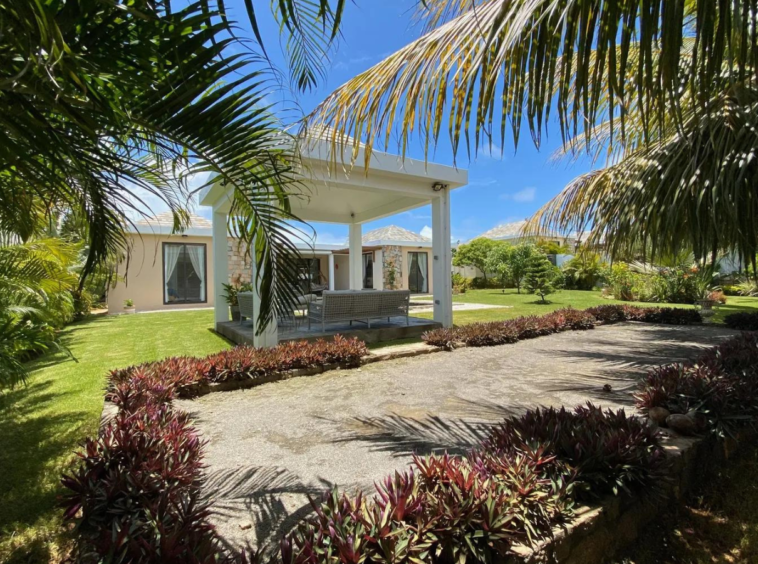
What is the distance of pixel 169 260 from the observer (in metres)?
15.6

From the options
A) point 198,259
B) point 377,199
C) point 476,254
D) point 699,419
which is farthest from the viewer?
point 476,254

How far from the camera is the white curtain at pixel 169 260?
15570 millimetres

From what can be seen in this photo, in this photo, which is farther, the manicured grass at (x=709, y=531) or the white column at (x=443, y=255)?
the white column at (x=443, y=255)

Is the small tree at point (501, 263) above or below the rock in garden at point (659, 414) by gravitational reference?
above

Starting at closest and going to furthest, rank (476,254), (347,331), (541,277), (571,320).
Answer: (347,331), (571,320), (541,277), (476,254)

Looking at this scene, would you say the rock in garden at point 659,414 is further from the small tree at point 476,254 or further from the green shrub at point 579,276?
the small tree at point 476,254

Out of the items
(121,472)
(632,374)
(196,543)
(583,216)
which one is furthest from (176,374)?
(632,374)

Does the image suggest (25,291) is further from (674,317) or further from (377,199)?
(674,317)

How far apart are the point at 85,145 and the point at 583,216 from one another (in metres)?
5.37

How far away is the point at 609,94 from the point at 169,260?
1688cm

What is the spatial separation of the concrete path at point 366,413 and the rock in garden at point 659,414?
802mm

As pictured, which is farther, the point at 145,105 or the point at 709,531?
the point at 709,531

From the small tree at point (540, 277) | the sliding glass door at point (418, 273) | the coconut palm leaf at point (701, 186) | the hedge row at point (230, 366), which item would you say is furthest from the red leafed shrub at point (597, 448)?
the sliding glass door at point (418, 273)

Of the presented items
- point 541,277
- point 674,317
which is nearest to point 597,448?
point 674,317
